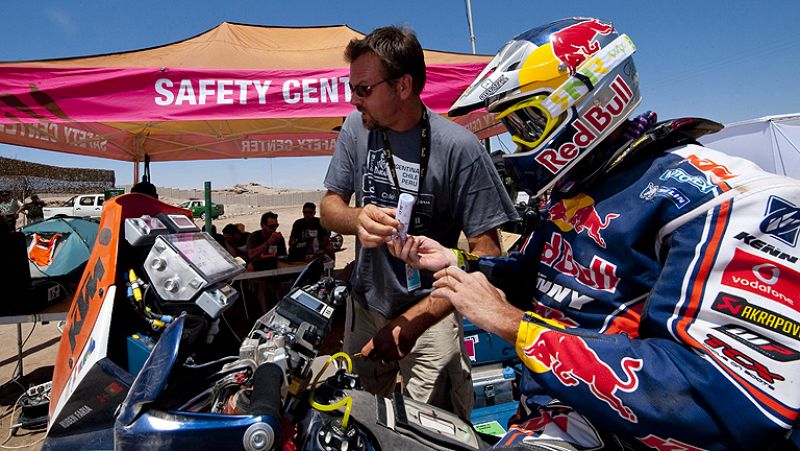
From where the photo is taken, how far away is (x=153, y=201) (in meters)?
1.99

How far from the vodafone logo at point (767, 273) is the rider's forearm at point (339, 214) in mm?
1374

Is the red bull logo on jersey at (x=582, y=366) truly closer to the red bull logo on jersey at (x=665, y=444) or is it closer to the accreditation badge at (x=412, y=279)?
the red bull logo on jersey at (x=665, y=444)

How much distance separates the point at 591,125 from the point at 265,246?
5785mm

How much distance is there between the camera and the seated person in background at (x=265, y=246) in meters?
6.15

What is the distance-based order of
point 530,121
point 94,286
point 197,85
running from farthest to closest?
1. point 197,85
2. point 94,286
3. point 530,121

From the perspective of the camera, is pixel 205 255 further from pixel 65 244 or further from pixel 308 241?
pixel 308 241

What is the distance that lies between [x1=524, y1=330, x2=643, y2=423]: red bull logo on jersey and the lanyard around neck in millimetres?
1065

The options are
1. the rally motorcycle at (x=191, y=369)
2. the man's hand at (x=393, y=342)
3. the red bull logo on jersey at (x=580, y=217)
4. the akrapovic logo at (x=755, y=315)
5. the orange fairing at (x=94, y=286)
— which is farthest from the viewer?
the man's hand at (x=393, y=342)

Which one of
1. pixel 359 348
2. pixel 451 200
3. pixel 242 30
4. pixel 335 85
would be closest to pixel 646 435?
pixel 451 200

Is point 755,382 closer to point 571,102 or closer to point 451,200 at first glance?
point 571,102

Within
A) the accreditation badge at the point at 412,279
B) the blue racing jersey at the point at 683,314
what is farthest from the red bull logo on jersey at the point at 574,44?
the accreditation badge at the point at 412,279

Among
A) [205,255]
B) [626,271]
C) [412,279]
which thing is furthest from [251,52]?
[626,271]

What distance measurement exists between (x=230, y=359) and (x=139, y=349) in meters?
0.46

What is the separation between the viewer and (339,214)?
2.03 meters
